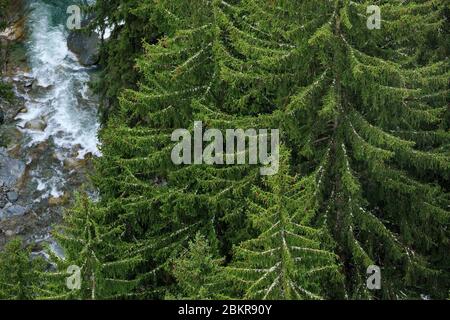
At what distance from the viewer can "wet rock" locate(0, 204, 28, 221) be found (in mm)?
20266

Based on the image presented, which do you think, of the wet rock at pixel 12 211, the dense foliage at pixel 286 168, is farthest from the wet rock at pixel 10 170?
the dense foliage at pixel 286 168

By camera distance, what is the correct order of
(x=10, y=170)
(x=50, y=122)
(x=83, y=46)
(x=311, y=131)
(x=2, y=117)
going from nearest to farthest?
(x=311, y=131), (x=10, y=170), (x=2, y=117), (x=50, y=122), (x=83, y=46)

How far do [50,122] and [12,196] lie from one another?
452 cm

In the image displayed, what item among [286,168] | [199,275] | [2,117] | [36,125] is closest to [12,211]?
[36,125]

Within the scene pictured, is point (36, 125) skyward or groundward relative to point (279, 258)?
skyward

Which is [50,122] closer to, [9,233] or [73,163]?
[73,163]

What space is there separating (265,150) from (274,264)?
3.47 metres

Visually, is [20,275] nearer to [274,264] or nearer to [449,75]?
[274,264]

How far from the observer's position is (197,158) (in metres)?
12.1

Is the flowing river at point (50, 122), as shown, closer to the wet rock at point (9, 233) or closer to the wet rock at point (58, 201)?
the wet rock at point (58, 201)

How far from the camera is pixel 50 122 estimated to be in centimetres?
2412

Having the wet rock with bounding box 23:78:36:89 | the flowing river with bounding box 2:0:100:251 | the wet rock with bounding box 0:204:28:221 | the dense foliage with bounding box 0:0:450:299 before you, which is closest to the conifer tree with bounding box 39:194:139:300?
the dense foliage with bounding box 0:0:450:299

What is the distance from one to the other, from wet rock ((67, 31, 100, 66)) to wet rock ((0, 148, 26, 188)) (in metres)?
6.87
